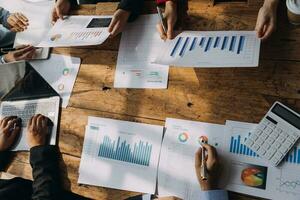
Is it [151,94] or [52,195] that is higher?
[151,94]

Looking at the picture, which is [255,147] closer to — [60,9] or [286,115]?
[286,115]

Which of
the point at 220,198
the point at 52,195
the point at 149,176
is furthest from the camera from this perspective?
the point at 52,195

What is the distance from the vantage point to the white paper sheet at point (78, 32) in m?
1.11

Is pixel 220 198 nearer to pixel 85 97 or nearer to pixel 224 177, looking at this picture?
pixel 224 177

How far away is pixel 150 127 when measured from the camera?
1.00 meters

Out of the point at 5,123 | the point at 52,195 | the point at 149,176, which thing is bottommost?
the point at 52,195

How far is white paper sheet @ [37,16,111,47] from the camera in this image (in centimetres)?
111

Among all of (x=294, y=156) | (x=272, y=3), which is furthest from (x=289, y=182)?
(x=272, y=3)

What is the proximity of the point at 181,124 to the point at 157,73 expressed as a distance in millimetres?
184

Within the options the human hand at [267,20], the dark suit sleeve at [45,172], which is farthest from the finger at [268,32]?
the dark suit sleeve at [45,172]

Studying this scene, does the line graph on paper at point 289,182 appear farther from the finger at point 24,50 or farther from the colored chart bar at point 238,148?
the finger at point 24,50

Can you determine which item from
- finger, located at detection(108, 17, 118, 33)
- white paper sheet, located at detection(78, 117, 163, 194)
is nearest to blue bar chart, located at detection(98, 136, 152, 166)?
white paper sheet, located at detection(78, 117, 163, 194)

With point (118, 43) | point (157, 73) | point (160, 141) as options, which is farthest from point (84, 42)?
point (160, 141)

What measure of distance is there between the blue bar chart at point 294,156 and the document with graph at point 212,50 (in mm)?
229
